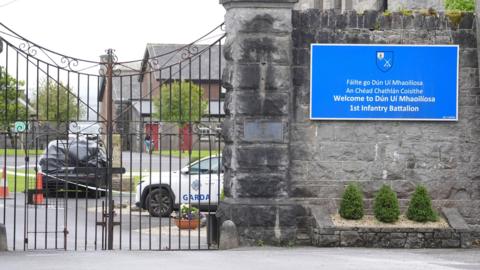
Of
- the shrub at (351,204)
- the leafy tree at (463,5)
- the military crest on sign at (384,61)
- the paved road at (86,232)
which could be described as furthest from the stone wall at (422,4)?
the shrub at (351,204)

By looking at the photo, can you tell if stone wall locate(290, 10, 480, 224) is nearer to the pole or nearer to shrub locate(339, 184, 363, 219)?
shrub locate(339, 184, 363, 219)

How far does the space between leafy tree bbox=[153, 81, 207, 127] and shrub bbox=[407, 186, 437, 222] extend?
3314 mm

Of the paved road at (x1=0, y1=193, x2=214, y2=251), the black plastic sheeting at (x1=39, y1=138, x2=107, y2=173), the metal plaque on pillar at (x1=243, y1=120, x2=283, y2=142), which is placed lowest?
the paved road at (x1=0, y1=193, x2=214, y2=251)

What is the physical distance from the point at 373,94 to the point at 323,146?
3.38ft

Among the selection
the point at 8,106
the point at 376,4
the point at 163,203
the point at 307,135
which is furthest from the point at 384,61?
the point at 8,106

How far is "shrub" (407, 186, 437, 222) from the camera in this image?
1291 cm

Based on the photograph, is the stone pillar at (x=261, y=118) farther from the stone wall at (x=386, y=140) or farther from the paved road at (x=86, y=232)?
the paved road at (x=86, y=232)

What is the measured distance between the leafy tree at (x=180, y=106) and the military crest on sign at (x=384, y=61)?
2.63 metres

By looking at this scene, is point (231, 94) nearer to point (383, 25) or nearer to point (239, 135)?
point (239, 135)

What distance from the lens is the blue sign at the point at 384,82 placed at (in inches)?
510

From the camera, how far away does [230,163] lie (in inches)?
512

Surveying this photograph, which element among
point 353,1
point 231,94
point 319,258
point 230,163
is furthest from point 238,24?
point 353,1

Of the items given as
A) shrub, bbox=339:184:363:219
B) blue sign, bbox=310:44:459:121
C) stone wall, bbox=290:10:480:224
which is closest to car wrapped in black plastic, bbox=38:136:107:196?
stone wall, bbox=290:10:480:224

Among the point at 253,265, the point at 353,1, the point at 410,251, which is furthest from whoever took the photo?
the point at 353,1
